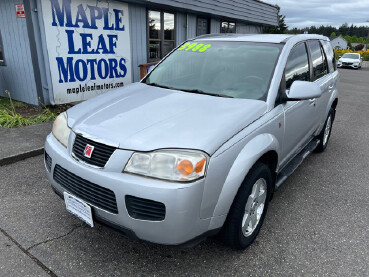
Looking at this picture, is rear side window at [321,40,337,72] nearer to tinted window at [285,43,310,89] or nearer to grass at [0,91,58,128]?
tinted window at [285,43,310,89]

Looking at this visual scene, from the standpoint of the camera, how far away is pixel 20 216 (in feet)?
9.49

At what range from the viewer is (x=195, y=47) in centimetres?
345

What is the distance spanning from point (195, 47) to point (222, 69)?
64cm

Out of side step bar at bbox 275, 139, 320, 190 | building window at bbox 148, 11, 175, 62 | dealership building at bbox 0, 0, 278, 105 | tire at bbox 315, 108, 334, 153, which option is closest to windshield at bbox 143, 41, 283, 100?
side step bar at bbox 275, 139, 320, 190

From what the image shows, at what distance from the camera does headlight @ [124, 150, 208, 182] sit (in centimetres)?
185

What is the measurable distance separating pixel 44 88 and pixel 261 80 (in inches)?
212

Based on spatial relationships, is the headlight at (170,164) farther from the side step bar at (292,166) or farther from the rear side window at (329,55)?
the rear side window at (329,55)

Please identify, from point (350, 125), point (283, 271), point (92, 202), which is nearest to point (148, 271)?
point (92, 202)

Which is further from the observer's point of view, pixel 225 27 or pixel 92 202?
pixel 225 27

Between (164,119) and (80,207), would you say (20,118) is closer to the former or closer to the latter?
(80,207)

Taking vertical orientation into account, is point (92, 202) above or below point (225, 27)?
below

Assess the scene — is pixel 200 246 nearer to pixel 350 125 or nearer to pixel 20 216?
pixel 20 216

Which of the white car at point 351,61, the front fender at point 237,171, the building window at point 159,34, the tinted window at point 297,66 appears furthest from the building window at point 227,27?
the white car at point 351,61

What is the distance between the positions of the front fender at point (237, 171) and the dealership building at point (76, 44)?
5626 millimetres
